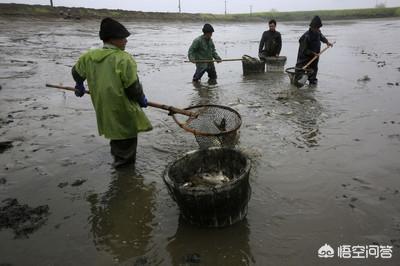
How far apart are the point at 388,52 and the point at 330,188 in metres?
16.6

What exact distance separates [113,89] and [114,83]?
0.08m

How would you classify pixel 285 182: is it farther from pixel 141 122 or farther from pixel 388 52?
pixel 388 52

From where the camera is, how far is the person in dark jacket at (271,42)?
11.7 m

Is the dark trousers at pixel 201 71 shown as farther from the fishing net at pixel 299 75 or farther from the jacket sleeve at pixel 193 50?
the fishing net at pixel 299 75

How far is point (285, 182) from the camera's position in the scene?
4.83 meters

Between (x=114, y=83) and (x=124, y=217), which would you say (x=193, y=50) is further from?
(x=124, y=217)

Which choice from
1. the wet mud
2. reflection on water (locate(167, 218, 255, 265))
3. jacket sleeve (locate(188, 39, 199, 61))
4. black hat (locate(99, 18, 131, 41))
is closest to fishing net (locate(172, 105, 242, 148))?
black hat (locate(99, 18, 131, 41))

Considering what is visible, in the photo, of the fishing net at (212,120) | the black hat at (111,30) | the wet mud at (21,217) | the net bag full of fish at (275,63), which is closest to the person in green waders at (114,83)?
the black hat at (111,30)

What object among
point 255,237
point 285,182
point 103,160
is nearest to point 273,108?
point 285,182

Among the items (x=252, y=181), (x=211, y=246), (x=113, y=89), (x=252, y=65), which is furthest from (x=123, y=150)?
(x=252, y=65)

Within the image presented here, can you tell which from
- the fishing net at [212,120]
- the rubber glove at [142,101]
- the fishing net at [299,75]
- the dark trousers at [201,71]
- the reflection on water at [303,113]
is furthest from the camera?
the dark trousers at [201,71]

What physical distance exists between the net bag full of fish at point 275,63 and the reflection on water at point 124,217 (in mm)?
8337

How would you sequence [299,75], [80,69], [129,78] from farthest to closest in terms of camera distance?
1. [299,75]
2. [80,69]
3. [129,78]

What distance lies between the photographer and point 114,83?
4598 millimetres
